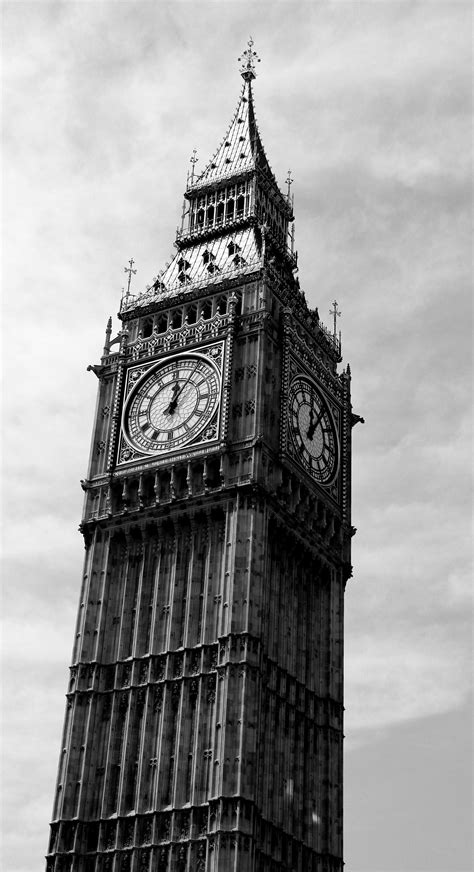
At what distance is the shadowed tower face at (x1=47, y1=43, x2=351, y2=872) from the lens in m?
71.6

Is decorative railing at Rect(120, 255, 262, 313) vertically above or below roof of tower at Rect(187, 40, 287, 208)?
below

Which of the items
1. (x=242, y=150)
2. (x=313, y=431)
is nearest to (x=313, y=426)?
(x=313, y=431)

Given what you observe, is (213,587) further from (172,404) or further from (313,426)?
(313,426)

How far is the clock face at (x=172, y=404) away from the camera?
81312 millimetres

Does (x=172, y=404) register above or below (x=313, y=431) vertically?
below

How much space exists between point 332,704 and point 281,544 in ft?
29.1

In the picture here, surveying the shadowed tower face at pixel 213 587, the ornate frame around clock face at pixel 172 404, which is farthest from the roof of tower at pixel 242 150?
the ornate frame around clock face at pixel 172 404

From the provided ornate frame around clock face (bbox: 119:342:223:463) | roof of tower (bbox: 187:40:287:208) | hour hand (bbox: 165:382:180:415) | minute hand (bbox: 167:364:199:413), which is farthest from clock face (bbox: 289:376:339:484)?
roof of tower (bbox: 187:40:287:208)

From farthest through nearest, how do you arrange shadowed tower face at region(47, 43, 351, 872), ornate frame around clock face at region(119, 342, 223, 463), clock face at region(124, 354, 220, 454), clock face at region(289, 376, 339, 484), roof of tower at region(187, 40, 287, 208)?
roof of tower at region(187, 40, 287, 208) → clock face at region(289, 376, 339, 484) → clock face at region(124, 354, 220, 454) → ornate frame around clock face at region(119, 342, 223, 463) → shadowed tower face at region(47, 43, 351, 872)

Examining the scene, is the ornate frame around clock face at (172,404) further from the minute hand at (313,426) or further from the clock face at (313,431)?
the minute hand at (313,426)

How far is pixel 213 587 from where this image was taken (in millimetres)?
76375

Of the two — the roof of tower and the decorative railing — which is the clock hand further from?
the roof of tower

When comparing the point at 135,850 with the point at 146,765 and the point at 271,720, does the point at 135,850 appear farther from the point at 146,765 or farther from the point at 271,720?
the point at 271,720

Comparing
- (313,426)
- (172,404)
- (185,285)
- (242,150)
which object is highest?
(242,150)
